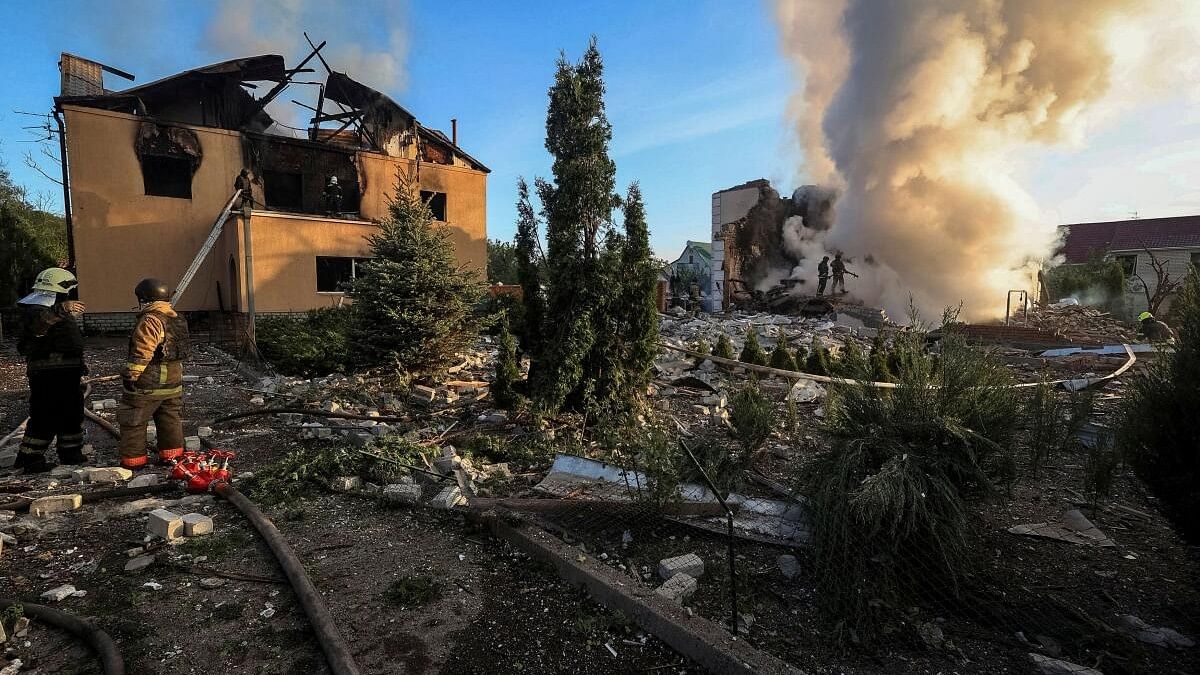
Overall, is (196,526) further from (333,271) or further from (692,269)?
(692,269)

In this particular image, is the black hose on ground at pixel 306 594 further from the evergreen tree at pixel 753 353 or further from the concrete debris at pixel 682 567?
the evergreen tree at pixel 753 353

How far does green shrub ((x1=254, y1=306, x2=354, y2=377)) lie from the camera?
9883 mm

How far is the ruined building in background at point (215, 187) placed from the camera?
44.0 ft

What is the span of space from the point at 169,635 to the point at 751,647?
2.69 metres

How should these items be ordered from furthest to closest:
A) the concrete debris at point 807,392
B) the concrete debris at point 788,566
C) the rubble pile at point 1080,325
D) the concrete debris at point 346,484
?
the rubble pile at point 1080,325
the concrete debris at point 807,392
the concrete debris at point 346,484
the concrete debris at point 788,566

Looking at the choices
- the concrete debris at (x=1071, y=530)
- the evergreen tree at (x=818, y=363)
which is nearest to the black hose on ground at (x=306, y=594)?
the concrete debris at (x=1071, y=530)

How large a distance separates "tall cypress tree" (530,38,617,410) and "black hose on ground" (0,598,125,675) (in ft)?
13.2

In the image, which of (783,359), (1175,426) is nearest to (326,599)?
(1175,426)

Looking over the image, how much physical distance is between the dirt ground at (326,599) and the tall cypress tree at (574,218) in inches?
97.5

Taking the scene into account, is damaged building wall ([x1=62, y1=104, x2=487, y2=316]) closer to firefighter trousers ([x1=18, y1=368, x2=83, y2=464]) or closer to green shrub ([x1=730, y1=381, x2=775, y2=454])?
firefighter trousers ([x1=18, y1=368, x2=83, y2=464])

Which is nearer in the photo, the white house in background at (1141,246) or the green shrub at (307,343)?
the green shrub at (307,343)

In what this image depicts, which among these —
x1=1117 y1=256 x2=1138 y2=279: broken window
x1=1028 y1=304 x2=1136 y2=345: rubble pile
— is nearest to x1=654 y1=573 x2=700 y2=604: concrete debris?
x1=1028 y1=304 x2=1136 y2=345: rubble pile

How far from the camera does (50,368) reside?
4.92 meters

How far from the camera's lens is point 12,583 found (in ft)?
10.2
